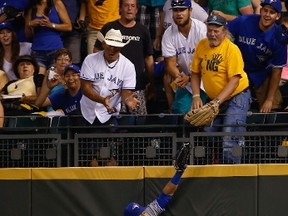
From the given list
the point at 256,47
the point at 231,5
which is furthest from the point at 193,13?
the point at 256,47

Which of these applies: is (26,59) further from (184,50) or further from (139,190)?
(139,190)

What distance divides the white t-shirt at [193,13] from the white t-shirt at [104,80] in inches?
56.4

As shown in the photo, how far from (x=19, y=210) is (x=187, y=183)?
1.78 m

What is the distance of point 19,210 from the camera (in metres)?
12.0

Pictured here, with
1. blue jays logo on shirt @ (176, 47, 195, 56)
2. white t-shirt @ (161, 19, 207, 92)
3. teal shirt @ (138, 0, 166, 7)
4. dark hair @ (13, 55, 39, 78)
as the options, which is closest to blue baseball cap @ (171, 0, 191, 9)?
white t-shirt @ (161, 19, 207, 92)

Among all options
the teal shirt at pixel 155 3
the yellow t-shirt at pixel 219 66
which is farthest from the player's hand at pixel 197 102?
the teal shirt at pixel 155 3

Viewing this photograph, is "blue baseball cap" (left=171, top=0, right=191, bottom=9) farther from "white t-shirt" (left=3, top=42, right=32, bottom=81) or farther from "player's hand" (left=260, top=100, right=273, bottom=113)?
"white t-shirt" (left=3, top=42, right=32, bottom=81)

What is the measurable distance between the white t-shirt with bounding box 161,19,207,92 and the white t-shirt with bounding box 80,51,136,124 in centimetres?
63

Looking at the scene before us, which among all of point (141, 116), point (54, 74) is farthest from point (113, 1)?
point (141, 116)

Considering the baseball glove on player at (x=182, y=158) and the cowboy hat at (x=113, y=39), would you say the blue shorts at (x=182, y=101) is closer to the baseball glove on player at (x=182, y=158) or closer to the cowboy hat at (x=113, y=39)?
the cowboy hat at (x=113, y=39)

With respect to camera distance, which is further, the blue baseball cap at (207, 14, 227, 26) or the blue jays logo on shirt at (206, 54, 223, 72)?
the blue jays logo on shirt at (206, 54, 223, 72)

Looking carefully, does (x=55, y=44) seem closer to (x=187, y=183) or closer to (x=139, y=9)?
(x=139, y=9)

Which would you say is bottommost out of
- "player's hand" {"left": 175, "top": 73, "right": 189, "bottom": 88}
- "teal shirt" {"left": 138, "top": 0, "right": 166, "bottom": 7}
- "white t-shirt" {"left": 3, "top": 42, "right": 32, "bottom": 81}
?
"player's hand" {"left": 175, "top": 73, "right": 189, "bottom": 88}

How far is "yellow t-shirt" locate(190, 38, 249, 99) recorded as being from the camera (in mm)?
11664
